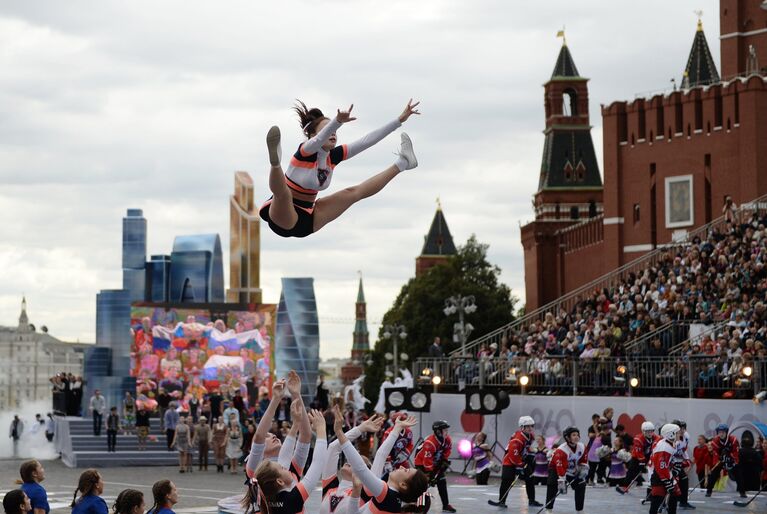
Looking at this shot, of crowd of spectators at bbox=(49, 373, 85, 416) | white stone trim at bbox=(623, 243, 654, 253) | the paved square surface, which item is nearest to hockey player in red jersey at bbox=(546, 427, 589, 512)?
the paved square surface

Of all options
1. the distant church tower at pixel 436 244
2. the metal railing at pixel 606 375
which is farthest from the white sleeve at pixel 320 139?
the distant church tower at pixel 436 244

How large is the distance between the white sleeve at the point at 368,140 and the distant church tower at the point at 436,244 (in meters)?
128

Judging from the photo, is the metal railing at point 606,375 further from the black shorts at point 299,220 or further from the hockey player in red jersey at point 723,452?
the black shorts at point 299,220

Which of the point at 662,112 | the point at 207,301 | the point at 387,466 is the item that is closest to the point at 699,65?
the point at 662,112

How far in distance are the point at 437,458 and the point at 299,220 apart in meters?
14.4

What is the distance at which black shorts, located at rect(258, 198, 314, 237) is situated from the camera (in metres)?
11.7

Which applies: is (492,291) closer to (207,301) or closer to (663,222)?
(663,222)

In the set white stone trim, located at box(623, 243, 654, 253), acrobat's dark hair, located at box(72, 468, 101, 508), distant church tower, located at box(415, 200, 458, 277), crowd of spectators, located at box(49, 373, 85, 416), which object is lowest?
acrobat's dark hair, located at box(72, 468, 101, 508)

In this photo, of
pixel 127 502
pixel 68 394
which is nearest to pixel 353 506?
pixel 127 502

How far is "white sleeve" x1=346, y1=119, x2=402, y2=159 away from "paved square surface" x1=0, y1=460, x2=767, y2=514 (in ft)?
43.0

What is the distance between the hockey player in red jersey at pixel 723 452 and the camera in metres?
28.5

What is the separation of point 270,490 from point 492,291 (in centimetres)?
8378

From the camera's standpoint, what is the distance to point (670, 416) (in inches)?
1291

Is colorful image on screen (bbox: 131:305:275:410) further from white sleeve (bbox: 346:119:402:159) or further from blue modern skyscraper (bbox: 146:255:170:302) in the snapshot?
white sleeve (bbox: 346:119:402:159)
